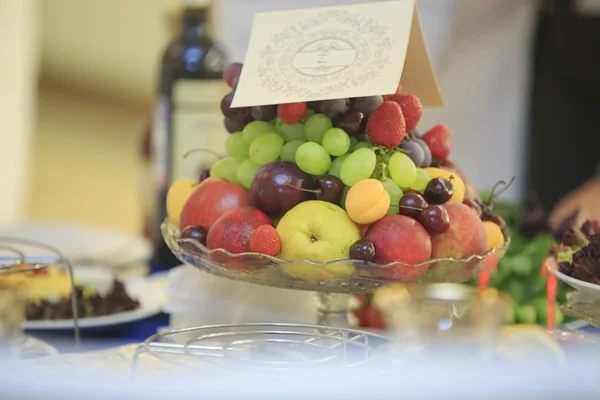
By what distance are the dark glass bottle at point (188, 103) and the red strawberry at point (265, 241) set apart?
66cm

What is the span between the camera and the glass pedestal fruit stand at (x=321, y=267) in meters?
0.57

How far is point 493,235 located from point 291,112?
8.0 inches

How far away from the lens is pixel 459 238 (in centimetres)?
60

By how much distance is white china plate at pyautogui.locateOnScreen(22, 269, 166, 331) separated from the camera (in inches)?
35.0

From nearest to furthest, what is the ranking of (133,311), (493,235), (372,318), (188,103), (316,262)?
1. (316,262)
2. (493,235)
3. (372,318)
4. (133,311)
5. (188,103)

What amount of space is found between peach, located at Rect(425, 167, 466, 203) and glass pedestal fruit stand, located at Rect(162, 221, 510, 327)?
0.17ft

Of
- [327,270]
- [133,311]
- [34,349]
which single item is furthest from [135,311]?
[327,270]

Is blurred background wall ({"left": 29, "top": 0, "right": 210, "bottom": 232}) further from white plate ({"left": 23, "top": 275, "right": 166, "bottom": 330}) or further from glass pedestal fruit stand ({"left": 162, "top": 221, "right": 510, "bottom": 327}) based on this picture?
glass pedestal fruit stand ({"left": 162, "top": 221, "right": 510, "bottom": 327})

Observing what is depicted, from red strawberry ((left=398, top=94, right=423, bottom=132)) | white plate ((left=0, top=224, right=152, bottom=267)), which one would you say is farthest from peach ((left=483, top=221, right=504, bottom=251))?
white plate ((left=0, top=224, right=152, bottom=267))

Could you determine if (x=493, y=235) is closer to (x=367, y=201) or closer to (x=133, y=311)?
(x=367, y=201)

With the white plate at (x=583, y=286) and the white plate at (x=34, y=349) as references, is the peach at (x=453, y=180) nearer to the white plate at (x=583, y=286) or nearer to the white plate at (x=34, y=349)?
the white plate at (x=583, y=286)

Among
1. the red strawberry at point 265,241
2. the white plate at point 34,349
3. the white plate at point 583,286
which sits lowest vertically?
the white plate at point 34,349

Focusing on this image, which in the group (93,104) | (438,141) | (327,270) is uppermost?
(93,104)

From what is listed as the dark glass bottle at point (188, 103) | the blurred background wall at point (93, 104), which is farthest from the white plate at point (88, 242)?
the blurred background wall at point (93, 104)
